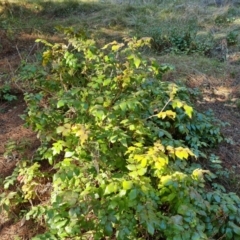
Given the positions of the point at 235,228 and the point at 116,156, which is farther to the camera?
the point at 116,156

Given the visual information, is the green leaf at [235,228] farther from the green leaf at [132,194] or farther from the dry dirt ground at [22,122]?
the dry dirt ground at [22,122]

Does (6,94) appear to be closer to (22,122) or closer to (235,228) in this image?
(22,122)

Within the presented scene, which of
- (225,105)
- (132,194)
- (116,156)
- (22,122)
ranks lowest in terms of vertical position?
(225,105)

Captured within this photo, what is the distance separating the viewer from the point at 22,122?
4078 mm

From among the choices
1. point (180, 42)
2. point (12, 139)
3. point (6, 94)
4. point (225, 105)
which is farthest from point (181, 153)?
point (180, 42)

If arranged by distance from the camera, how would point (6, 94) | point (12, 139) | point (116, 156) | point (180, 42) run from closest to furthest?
1. point (116, 156)
2. point (12, 139)
3. point (6, 94)
4. point (180, 42)

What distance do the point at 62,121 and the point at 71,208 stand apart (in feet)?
3.64

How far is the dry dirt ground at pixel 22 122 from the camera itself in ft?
9.40

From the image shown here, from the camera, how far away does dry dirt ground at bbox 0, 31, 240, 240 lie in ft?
9.40

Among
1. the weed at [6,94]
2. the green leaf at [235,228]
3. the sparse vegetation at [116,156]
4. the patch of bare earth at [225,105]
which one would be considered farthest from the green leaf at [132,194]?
the weed at [6,94]

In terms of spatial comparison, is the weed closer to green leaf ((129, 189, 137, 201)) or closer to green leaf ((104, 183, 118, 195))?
green leaf ((104, 183, 118, 195))

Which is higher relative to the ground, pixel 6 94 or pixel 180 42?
pixel 6 94

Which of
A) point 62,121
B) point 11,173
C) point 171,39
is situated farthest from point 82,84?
point 171,39

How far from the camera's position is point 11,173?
10.8ft
